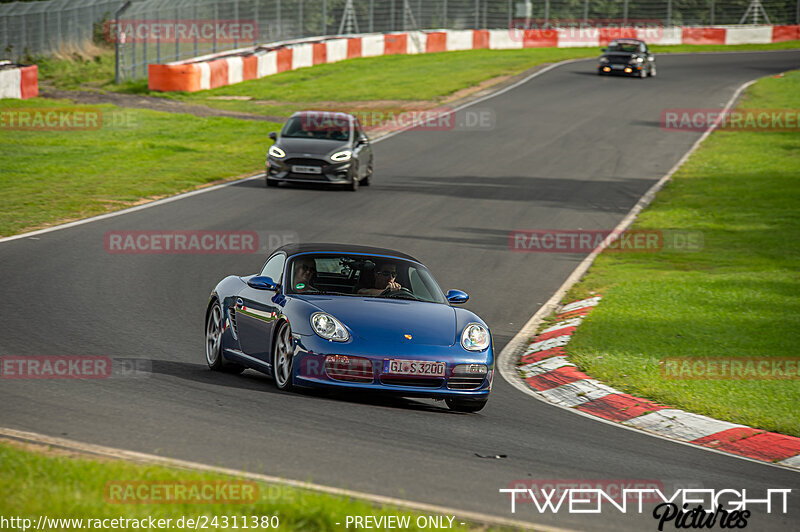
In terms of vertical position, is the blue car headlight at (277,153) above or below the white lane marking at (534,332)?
above

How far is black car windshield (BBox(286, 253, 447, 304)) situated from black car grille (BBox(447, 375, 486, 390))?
48.6 inches

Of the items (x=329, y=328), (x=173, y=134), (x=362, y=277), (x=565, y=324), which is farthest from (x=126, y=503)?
(x=173, y=134)

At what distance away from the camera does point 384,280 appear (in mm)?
10180

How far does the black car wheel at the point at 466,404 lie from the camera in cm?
916

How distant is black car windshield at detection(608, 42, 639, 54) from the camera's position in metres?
51.1

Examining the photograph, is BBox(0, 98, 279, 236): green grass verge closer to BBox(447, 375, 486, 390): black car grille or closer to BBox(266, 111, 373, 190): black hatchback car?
BBox(266, 111, 373, 190): black hatchback car

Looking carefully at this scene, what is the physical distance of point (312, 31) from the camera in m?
54.7

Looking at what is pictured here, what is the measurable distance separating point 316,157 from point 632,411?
15.3m

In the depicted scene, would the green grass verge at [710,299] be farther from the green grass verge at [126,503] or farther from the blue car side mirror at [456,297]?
the green grass verge at [126,503]

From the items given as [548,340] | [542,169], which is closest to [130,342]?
[548,340]

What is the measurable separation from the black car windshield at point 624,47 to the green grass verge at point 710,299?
23243 millimetres

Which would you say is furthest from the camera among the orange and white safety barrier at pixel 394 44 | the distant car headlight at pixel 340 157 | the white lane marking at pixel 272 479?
the orange and white safety barrier at pixel 394 44

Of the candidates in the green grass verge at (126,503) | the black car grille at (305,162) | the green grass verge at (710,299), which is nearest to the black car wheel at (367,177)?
the black car grille at (305,162)

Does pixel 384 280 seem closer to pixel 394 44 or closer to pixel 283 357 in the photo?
pixel 283 357
